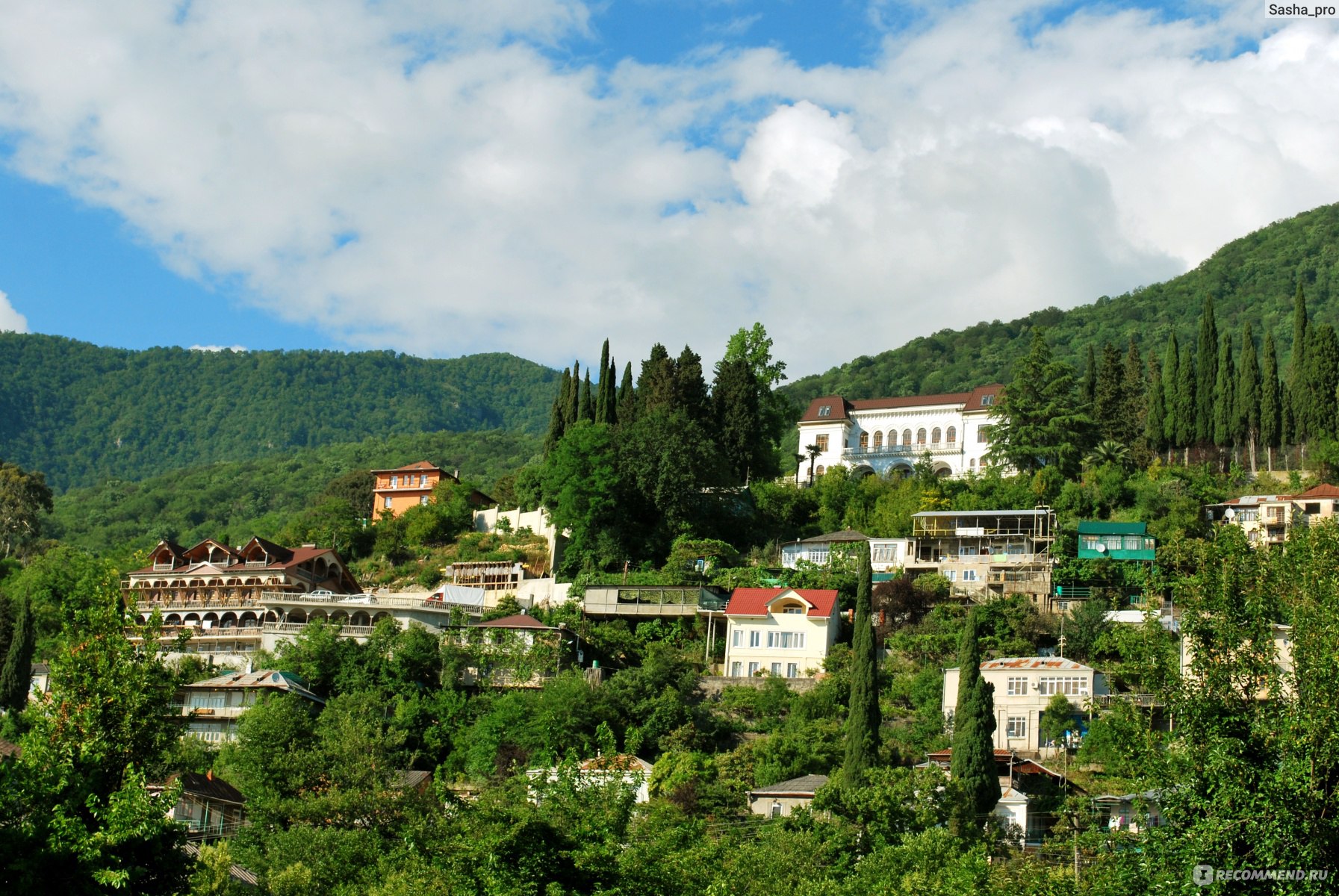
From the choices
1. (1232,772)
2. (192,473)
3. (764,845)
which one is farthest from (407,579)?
(192,473)

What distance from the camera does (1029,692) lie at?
166 feet

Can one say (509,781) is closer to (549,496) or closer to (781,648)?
(781,648)

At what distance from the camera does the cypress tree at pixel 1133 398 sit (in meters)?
76.2

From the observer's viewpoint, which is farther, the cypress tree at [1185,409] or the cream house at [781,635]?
the cypress tree at [1185,409]

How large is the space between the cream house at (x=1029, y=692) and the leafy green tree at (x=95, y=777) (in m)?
29.6

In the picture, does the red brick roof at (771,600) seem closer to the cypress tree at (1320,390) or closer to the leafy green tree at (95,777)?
the cypress tree at (1320,390)

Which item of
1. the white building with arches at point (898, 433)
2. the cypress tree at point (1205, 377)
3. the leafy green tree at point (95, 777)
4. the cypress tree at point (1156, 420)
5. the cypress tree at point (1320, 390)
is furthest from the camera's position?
the white building with arches at point (898, 433)

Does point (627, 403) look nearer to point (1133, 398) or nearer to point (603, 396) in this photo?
point (603, 396)

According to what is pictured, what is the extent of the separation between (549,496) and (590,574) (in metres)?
6.19

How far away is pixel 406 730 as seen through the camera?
49.7m

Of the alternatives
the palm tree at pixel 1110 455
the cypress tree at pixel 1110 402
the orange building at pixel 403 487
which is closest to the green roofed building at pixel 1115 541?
the palm tree at pixel 1110 455

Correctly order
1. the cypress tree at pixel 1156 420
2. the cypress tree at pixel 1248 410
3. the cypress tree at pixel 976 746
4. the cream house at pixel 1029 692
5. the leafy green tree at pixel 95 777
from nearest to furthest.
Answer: the leafy green tree at pixel 95 777
the cypress tree at pixel 976 746
the cream house at pixel 1029 692
the cypress tree at pixel 1248 410
the cypress tree at pixel 1156 420

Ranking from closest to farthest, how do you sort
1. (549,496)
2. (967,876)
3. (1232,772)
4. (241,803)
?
1. (1232,772)
2. (967,876)
3. (241,803)
4. (549,496)

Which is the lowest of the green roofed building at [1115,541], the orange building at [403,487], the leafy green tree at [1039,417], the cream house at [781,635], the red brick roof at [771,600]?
the cream house at [781,635]
